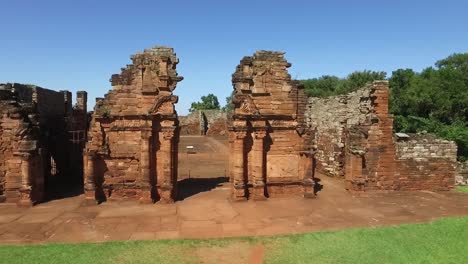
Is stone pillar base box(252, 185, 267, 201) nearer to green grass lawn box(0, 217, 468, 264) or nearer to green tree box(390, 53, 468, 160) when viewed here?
green grass lawn box(0, 217, 468, 264)

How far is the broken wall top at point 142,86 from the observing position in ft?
38.9

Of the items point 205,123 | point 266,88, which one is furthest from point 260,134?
point 205,123

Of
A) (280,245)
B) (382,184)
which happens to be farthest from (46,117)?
(382,184)

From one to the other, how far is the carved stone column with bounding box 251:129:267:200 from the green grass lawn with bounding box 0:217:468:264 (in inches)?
144

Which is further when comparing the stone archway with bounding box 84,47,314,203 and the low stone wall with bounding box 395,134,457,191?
the low stone wall with bounding box 395,134,457,191

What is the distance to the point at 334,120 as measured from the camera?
17.1 m

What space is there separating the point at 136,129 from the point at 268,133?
4554 millimetres

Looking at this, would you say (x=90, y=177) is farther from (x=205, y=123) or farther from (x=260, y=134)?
(x=205, y=123)

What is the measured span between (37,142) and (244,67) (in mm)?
7326

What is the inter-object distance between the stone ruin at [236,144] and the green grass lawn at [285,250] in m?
3.81

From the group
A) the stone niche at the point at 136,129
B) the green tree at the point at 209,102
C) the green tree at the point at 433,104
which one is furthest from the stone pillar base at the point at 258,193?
the green tree at the point at 209,102

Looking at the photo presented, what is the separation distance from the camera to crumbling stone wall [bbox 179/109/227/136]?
4166cm

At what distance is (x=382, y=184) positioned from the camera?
1311 centimetres

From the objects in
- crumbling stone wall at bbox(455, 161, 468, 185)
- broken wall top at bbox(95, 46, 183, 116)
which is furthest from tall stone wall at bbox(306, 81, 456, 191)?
broken wall top at bbox(95, 46, 183, 116)
